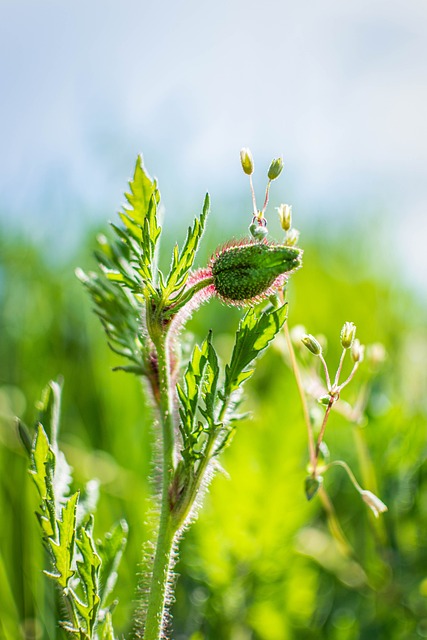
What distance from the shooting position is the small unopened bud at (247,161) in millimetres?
391

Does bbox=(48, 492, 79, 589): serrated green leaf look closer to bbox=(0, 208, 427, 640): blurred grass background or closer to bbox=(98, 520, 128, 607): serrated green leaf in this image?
bbox=(98, 520, 128, 607): serrated green leaf

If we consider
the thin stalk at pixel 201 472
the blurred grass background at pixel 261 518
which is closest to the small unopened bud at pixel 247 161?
the thin stalk at pixel 201 472

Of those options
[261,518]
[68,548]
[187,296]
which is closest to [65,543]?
[68,548]

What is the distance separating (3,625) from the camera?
589 mm

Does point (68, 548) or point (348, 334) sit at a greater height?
point (348, 334)

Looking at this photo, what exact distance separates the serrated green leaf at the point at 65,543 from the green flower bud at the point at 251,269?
0.44 ft

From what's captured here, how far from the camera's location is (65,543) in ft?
1.19

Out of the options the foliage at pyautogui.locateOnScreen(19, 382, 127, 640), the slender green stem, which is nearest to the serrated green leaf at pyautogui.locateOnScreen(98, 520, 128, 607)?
the foliage at pyautogui.locateOnScreen(19, 382, 127, 640)

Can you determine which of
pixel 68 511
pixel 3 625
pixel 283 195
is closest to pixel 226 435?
pixel 68 511

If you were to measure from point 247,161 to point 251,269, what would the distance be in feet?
0.21

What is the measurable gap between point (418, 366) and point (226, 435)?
0.58 m

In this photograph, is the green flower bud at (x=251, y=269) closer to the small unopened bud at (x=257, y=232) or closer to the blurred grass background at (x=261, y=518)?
the small unopened bud at (x=257, y=232)

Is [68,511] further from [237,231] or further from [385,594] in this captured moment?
[237,231]

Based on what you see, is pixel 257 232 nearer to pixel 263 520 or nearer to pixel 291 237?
pixel 291 237
